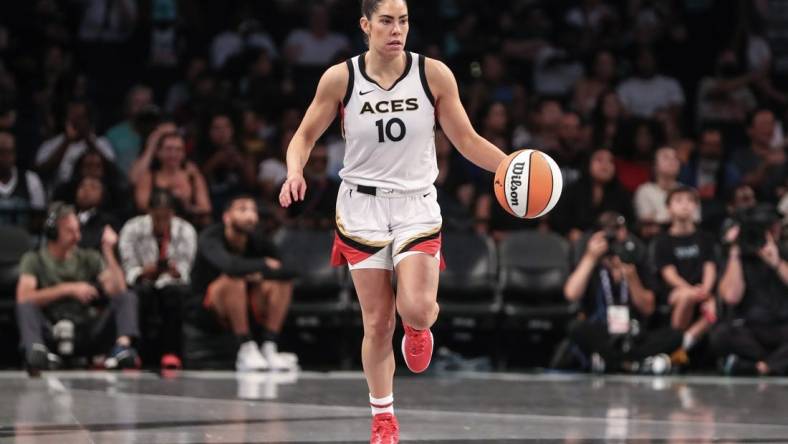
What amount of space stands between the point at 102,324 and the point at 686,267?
4817mm

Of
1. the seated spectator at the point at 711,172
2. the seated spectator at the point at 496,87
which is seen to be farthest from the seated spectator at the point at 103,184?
the seated spectator at the point at 711,172

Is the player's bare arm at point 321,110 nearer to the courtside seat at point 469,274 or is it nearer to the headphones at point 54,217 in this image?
the headphones at point 54,217

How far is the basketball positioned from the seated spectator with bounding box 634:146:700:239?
20.7ft

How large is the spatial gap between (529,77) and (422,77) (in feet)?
30.6

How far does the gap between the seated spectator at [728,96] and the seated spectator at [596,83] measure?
108 centimetres

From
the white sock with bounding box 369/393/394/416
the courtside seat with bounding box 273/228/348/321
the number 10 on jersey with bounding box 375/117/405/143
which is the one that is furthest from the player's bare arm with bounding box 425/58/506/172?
the courtside seat with bounding box 273/228/348/321

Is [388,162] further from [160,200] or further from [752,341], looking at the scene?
[752,341]

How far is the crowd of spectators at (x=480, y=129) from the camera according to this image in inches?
497

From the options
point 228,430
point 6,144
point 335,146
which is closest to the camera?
point 228,430

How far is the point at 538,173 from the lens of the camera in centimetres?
742

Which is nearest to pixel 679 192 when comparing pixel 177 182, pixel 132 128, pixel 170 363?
pixel 177 182

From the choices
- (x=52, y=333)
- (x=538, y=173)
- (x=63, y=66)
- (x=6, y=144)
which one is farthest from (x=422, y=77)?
(x=63, y=66)

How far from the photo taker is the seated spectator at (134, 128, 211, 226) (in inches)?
516

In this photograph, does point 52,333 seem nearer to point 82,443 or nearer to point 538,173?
point 82,443
